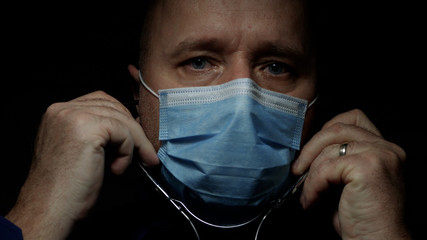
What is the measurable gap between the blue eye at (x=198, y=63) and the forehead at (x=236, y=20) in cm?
11

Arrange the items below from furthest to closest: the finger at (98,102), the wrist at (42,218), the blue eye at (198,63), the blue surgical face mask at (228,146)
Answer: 1. the blue eye at (198,63)
2. the finger at (98,102)
3. the blue surgical face mask at (228,146)
4. the wrist at (42,218)

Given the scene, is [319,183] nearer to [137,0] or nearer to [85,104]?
[85,104]

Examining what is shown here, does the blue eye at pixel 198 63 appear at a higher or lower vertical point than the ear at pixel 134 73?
higher

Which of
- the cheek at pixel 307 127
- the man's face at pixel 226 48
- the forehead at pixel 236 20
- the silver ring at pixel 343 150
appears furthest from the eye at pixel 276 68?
the silver ring at pixel 343 150

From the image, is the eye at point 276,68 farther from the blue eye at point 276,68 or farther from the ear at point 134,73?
the ear at point 134,73

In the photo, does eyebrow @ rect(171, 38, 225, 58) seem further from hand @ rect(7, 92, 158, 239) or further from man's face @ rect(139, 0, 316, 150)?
hand @ rect(7, 92, 158, 239)

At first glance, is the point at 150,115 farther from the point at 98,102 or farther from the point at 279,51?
the point at 279,51

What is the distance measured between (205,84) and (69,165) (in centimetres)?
67

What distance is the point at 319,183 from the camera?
153 cm

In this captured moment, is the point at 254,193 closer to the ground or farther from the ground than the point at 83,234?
farther from the ground

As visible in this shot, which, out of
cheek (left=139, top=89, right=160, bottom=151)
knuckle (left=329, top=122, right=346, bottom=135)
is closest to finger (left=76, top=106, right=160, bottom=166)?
cheek (left=139, top=89, right=160, bottom=151)

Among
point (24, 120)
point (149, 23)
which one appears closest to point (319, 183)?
point (149, 23)

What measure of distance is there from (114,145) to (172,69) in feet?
1.55

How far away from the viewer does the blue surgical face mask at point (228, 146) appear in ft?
4.90
